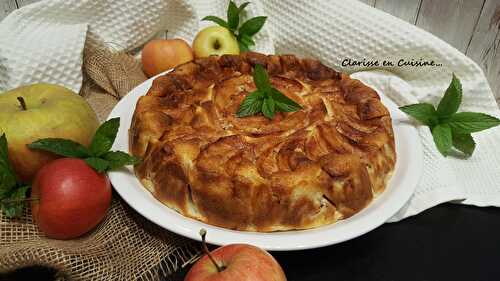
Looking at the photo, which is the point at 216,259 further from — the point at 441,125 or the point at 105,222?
the point at 441,125

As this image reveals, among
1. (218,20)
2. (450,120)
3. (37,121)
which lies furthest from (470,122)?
(37,121)

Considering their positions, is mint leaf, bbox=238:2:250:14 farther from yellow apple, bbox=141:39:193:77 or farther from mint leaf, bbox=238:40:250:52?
yellow apple, bbox=141:39:193:77

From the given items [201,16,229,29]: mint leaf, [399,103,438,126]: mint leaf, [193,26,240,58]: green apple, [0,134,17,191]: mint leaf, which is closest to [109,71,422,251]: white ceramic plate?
[399,103,438,126]: mint leaf

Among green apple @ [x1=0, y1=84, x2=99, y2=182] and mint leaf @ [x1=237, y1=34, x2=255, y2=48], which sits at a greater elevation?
green apple @ [x1=0, y1=84, x2=99, y2=182]

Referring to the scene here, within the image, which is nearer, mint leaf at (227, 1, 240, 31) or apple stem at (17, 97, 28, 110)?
apple stem at (17, 97, 28, 110)

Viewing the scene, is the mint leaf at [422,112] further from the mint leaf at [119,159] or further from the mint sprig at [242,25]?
the mint leaf at [119,159]

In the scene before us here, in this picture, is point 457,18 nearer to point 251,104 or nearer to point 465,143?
point 465,143

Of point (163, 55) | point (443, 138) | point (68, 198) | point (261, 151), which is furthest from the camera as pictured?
point (163, 55)
